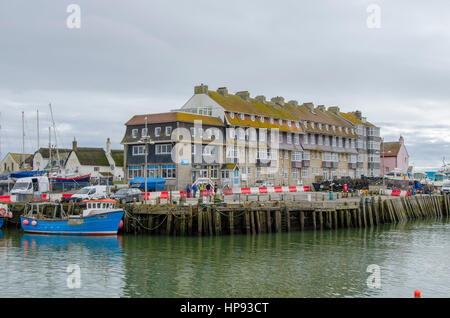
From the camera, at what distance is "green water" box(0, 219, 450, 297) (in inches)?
1013

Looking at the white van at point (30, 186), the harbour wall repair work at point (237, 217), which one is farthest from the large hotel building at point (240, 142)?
the harbour wall repair work at point (237, 217)

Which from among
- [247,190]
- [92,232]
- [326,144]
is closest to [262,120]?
[326,144]

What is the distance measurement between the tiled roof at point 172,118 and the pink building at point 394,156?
60621 mm

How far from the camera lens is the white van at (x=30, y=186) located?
57259 millimetres

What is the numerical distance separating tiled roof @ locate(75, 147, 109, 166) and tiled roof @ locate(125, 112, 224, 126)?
25179 millimetres

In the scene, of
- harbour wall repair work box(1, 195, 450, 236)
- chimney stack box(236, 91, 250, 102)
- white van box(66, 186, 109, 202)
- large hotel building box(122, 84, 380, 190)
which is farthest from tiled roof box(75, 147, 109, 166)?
harbour wall repair work box(1, 195, 450, 236)

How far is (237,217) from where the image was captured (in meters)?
43.4

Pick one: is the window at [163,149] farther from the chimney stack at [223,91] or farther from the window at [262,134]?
the chimney stack at [223,91]

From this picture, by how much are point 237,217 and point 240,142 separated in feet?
118

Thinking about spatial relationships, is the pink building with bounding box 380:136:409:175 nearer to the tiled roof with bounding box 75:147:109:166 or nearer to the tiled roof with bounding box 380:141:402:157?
the tiled roof with bounding box 380:141:402:157

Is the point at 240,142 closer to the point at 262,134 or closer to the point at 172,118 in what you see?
the point at 262,134

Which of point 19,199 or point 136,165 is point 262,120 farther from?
point 19,199
